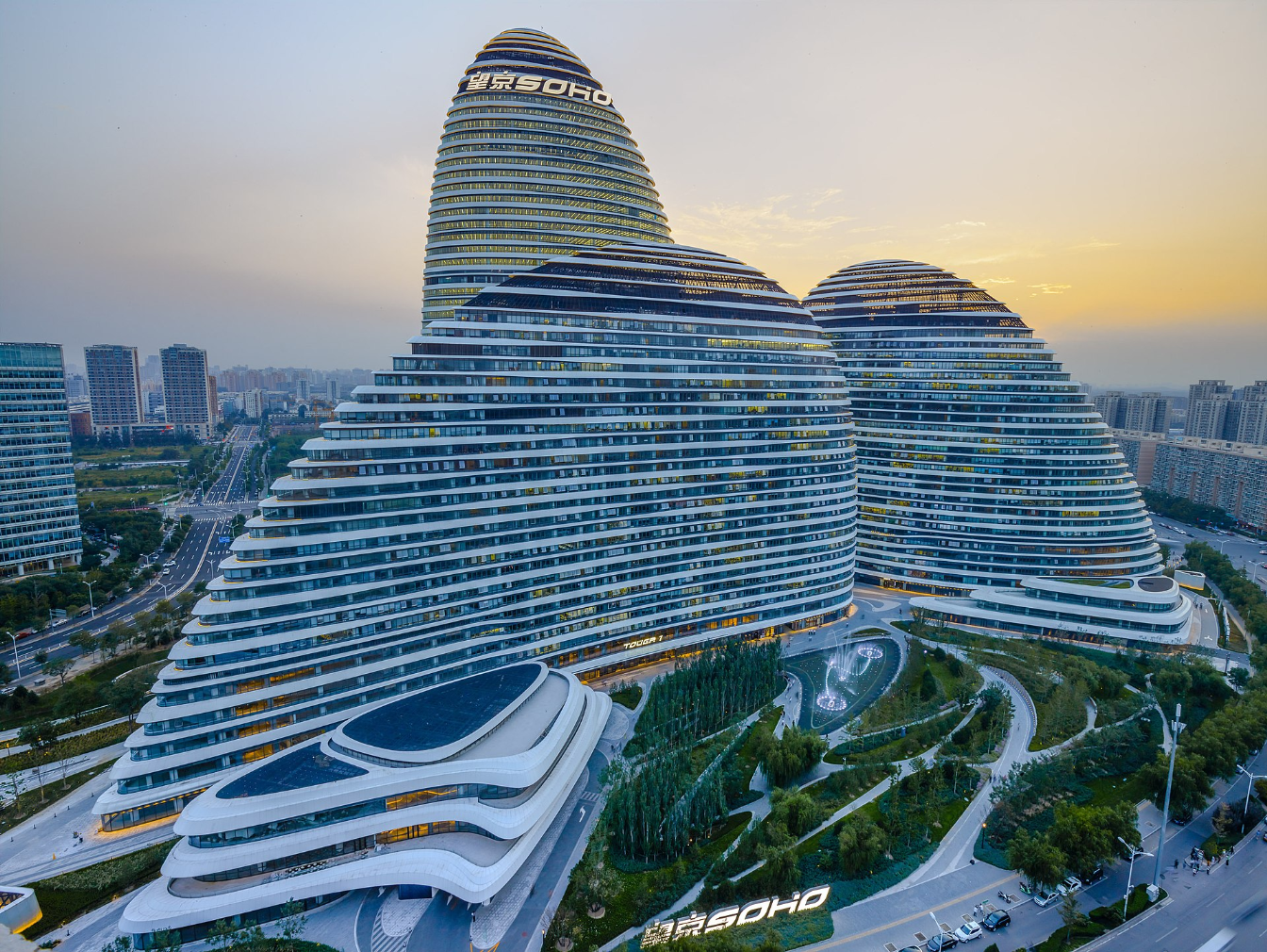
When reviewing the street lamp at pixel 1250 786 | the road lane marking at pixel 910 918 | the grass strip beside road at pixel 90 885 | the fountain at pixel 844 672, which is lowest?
the grass strip beside road at pixel 90 885

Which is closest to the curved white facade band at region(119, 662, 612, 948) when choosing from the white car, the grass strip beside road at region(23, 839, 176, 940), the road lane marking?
the grass strip beside road at region(23, 839, 176, 940)

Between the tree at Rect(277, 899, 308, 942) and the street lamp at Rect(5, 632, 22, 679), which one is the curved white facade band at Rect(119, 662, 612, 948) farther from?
the street lamp at Rect(5, 632, 22, 679)

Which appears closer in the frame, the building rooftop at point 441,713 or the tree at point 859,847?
the tree at point 859,847

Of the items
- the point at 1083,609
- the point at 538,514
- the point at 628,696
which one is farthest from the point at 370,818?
the point at 1083,609

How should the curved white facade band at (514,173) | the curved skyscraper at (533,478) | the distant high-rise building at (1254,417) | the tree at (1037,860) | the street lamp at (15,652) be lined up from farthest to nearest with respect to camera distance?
1. the distant high-rise building at (1254,417)
2. the curved white facade band at (514,173)
3. the street lamp at (15,652)
4. the curved skyscraper at (533,478)
5. the tree at (1037,860)

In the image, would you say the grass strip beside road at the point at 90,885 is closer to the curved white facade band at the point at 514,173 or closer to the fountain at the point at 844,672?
the fountain at the point at 844,672

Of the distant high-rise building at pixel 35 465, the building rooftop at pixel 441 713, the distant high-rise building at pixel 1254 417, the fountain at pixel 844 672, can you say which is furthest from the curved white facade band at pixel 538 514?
the distant high-rise building at pixel 1254 417

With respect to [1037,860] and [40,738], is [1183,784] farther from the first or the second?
[40,738]

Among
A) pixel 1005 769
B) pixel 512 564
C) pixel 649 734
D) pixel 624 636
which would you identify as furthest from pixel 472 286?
pixel 1005 769
